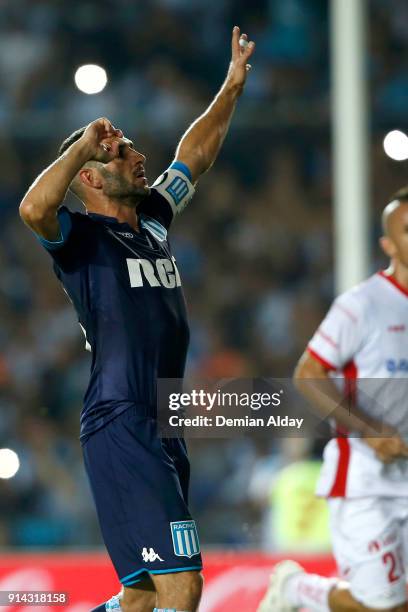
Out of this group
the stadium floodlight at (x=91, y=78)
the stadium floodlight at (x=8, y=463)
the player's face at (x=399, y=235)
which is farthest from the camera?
the stadium floodlight at (x=91, y=78)

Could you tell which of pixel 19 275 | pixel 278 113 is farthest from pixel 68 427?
pixel 278 113

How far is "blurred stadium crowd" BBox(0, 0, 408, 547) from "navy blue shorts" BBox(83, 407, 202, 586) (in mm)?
3853

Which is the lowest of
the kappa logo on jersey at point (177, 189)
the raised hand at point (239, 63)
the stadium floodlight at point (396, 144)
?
the kappa logo on jersey at point (177, 189)

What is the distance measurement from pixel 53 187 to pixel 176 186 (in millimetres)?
931

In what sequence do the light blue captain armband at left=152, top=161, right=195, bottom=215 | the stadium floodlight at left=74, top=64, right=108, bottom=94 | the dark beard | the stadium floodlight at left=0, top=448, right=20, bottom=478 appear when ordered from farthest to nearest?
the stadium floodlight at left=74, top=64, right=108, bottom=94 < the stadium floodlight at left=0, top=448, right=20, bottom=478 < the light blue captain armband at left=152, top=161, right=195, bottom=215 < the dark beard

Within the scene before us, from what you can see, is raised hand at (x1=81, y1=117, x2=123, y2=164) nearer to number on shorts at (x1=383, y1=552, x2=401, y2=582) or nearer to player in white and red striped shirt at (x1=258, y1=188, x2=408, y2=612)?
player in white and red striped shirt at (x1=258, y1=188, x2=408, y2=612)

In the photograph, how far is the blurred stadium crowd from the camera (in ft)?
27.4

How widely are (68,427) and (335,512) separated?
4.00 meters

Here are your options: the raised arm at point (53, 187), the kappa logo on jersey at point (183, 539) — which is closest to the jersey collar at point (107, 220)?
the raised arm at point (53, 187)

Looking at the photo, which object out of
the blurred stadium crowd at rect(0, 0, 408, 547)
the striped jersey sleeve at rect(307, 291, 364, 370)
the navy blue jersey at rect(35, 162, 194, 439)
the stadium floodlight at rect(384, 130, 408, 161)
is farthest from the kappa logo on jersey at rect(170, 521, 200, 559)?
the stadium floodlight at rect(384, 130, 408, 161)

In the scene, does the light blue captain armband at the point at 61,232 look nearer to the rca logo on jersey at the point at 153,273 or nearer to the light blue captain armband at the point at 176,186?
the rca logo on jersey at the point at 153,273

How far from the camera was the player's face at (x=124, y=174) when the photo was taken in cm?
414

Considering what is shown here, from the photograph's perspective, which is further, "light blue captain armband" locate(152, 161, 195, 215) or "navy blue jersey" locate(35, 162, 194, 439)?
"light blue captain armband" locate(152, 161, 195, 215)

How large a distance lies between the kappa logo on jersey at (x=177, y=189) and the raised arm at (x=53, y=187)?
77 centimetres
